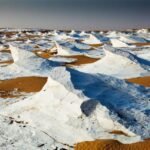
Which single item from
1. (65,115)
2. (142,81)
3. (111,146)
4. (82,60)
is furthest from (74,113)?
(82,60)

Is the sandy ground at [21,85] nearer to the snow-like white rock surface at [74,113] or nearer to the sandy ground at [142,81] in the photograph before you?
the snow-like white rock surface at [74,113]

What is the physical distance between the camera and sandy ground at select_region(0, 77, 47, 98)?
20.4m

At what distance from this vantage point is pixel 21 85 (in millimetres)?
21953

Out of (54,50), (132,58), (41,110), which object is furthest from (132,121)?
(54,50)

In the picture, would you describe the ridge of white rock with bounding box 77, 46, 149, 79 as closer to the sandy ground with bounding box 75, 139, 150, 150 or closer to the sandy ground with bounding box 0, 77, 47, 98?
the sandy ground with bounding box 0, 77, 47, 98

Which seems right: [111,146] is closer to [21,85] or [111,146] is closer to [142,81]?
[142,81]

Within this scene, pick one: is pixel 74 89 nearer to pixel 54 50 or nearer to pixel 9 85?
pixel 9 85

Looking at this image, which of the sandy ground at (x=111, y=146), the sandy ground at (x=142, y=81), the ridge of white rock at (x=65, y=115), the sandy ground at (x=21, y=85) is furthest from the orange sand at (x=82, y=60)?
the sandy ground at (x=111, y=146)

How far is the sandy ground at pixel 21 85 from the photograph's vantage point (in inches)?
804

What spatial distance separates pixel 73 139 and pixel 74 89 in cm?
299

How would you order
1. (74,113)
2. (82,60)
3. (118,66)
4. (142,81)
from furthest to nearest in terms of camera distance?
1. (82,60)
2. (118,66)
3. (142,81)
4. (74,113)

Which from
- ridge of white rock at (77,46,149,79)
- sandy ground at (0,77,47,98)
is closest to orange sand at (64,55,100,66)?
ridge of white rock at (77,46,149,79)

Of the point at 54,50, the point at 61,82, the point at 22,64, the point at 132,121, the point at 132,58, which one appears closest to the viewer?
the point at 132,121

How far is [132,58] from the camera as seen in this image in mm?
27047
